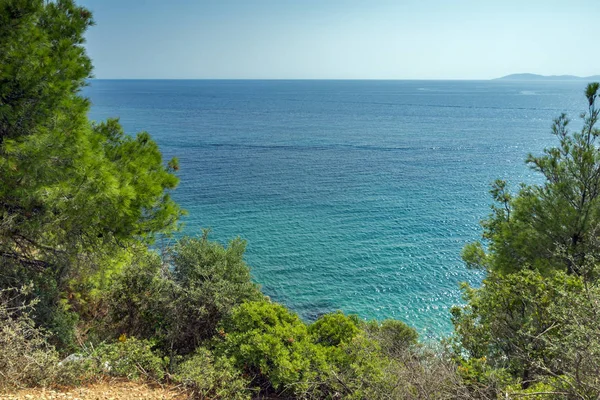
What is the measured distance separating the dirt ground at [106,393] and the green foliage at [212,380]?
306 millimetres

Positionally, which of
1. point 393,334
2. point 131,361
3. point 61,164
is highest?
point 61,164

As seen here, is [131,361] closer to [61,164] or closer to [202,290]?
[202,290]

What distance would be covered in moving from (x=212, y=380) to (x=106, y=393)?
6.73 feet

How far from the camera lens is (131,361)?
332 inches

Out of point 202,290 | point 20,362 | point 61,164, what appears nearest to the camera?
point 20,362

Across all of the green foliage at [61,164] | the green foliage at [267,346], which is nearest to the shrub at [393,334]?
the green foliage at [267,346]

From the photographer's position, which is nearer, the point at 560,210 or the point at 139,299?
the point at 560,210

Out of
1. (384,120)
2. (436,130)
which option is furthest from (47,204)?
(384,120)

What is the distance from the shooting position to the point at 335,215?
102 ft

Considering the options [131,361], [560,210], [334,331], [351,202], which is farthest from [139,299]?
[351,202]

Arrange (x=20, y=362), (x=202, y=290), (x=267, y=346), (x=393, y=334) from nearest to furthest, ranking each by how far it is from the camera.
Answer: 1. (x=20, y=362)
2. (x=267, y=346)
3. (x=202, y=290)
4. (x=393, y=334)

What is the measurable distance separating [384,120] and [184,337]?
8264cm

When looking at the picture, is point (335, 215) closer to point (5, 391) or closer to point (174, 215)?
point (174, 215)

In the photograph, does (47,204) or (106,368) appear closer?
(47,204)
